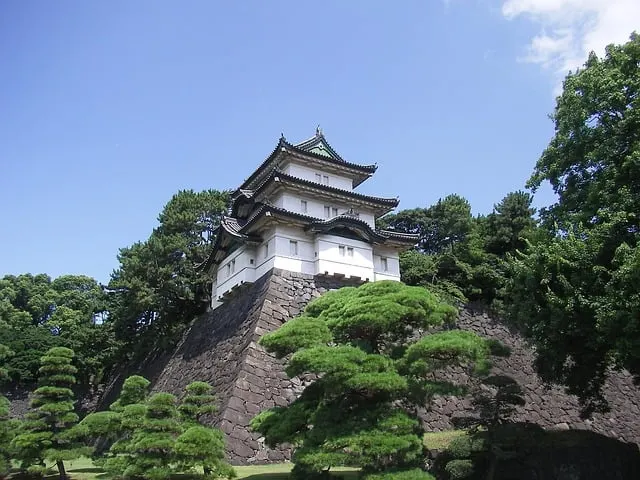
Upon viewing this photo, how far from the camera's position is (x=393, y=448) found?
8133 millimetres

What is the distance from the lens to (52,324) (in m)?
37.5

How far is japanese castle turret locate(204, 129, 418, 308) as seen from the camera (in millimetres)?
20141

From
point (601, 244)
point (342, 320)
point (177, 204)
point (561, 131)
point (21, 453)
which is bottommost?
point (21, 453)

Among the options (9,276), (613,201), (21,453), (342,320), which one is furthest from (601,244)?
(9,276)

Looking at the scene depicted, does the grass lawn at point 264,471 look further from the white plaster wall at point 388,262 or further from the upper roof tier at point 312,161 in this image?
the upper roof tier at point 312,161

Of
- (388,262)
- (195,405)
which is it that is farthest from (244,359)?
(388,262)

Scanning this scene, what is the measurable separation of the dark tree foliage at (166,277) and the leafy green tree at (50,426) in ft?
35.5

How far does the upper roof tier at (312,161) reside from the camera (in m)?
22.8

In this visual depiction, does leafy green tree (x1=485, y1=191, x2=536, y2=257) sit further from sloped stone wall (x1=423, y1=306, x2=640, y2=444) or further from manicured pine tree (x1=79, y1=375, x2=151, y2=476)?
manicured pine tree (x1=79, y1=375, x2=151, y2=476)

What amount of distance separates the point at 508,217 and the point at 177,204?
18.2 metres

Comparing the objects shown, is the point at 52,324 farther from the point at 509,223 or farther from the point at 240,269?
the point at 509,223

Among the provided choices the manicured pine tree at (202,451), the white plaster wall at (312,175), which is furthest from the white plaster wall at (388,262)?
the manicured pine tree at (202,451)

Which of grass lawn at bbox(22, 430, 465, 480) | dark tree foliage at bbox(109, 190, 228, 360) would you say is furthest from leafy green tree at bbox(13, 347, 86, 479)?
dark tree foliage at bbox(109, 190, 228, 360)

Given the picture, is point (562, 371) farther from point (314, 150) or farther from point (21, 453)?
point (314, 150)
